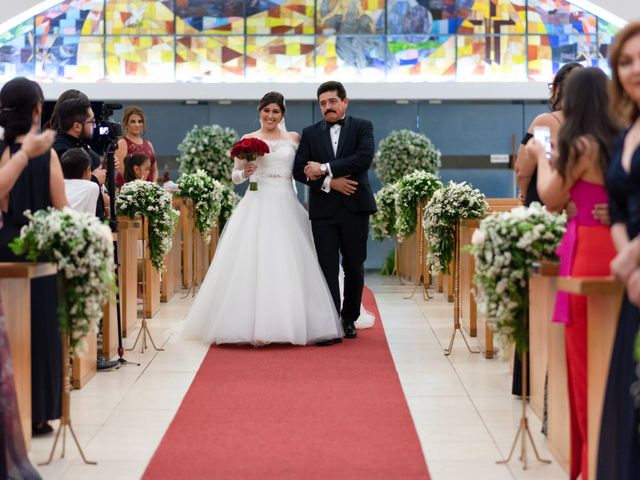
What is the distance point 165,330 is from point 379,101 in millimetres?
9010

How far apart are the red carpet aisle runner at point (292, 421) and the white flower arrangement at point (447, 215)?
3.69 feet

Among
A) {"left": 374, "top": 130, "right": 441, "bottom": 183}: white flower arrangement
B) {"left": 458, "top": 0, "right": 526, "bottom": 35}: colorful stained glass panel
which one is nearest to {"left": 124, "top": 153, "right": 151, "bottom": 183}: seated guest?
{"left": 374, "top": 130, "right": 441, "bottom": 183}: white flower arrangement

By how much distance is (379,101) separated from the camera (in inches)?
656

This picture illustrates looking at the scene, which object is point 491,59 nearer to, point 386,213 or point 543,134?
point 386,213

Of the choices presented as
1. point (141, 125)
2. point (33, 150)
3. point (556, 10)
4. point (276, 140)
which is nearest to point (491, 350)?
point (276, 140)

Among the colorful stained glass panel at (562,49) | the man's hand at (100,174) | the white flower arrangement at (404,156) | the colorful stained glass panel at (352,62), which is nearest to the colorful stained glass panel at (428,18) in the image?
the colorful stained glass panel at (352,62)

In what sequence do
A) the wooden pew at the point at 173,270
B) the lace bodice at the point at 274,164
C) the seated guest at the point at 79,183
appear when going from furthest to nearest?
the wooden pew at the point at 173,270, the lace bodice at the point at 274,164, the seated guest at the point at 79,183

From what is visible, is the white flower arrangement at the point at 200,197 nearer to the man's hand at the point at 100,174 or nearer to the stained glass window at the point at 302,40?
the man's hand at the point at 100,174

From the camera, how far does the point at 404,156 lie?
49.6 ft

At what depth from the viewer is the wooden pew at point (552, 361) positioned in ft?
13.9

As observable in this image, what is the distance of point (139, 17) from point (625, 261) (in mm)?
15135

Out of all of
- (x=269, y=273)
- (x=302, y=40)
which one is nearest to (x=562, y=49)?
(x=302, y=40)

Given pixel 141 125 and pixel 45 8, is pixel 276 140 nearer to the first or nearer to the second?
A: pixel 141 125

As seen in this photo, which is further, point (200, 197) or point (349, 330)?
point (200, 197)
